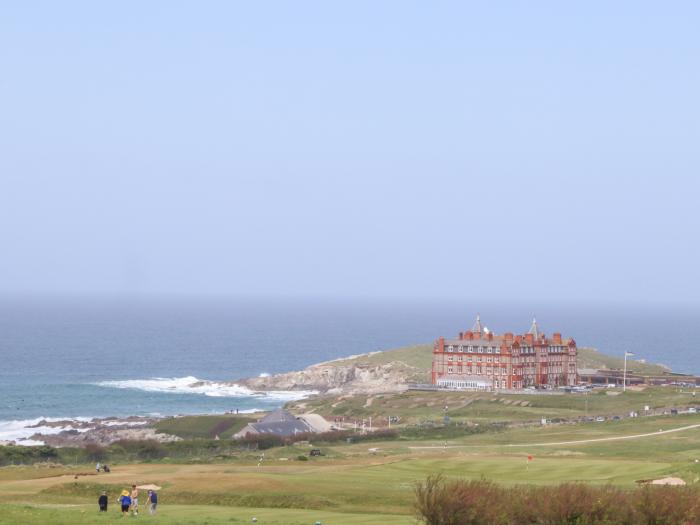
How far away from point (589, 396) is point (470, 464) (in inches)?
2636

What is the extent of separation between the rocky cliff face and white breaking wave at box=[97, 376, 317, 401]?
292cm

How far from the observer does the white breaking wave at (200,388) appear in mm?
173875

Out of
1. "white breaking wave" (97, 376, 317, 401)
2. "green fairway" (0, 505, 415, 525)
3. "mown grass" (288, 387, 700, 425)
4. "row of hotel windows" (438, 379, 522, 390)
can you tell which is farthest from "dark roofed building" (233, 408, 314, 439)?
"green fairway" (0, 505, 415, 525)

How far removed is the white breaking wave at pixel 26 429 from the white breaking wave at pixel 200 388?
34281 mm

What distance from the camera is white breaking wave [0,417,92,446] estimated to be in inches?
4877

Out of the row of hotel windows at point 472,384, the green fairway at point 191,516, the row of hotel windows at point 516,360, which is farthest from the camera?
the row of hotel windows at point 516,360

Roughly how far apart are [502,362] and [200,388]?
49903 millimetres

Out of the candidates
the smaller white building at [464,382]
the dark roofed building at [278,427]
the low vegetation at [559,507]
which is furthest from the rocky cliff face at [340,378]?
the low vegetation at [559,507]

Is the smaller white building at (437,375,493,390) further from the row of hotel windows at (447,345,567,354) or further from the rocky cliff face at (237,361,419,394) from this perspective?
the rocky cliff face at (237,361,419,394)

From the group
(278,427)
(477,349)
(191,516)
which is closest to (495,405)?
(477,349)

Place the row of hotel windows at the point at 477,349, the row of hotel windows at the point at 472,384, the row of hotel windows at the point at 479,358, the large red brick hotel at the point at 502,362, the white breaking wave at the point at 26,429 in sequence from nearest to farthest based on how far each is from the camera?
the white breaking wave at the point at 26,429, the row of hotel windows at the point at 472,384, the large red brick hotel at the point at 502,362, the row of hotel windows at the point at 479,358, the row of hotel windows at the point at 477,349

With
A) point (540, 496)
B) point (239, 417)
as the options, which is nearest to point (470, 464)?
point (540, 496)

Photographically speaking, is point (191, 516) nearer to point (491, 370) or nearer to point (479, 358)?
point (491, 370)

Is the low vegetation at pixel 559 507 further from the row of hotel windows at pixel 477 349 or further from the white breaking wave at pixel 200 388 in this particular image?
the white breaking wave at pixel 200 388
